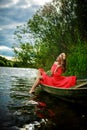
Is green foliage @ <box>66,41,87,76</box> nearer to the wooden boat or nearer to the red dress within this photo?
the red dress

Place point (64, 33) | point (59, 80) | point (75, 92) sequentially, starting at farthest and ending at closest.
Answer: point (64, 33) < point (59, 80) < point (75, 92)

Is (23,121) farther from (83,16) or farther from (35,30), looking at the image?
(35,30)

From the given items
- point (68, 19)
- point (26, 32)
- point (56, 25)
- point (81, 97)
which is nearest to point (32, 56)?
point (26, 32)

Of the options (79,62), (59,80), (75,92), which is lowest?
(75,92)

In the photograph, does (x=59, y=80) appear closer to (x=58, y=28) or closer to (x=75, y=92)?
(x=75, y=92)

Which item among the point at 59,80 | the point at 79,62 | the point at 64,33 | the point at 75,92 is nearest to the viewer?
the point at 75,92

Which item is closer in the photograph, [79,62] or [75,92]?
[75,92]

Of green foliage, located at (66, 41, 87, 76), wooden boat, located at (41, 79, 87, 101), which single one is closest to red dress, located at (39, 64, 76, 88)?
wooden boat, located at (41, 79, 87, 101)

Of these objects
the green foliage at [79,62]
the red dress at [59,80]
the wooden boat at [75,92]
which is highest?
the green foliage at [79,62]

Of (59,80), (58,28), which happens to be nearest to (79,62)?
(59,80)

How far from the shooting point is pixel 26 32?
39.9 m

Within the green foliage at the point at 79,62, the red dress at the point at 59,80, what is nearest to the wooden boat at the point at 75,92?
the red dress at the point at 59,80

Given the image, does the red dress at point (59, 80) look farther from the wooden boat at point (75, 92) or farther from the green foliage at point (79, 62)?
the green foliage at point (79, 62)

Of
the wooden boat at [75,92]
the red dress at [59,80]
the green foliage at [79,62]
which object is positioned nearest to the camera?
the wooden boat at [75,92]
